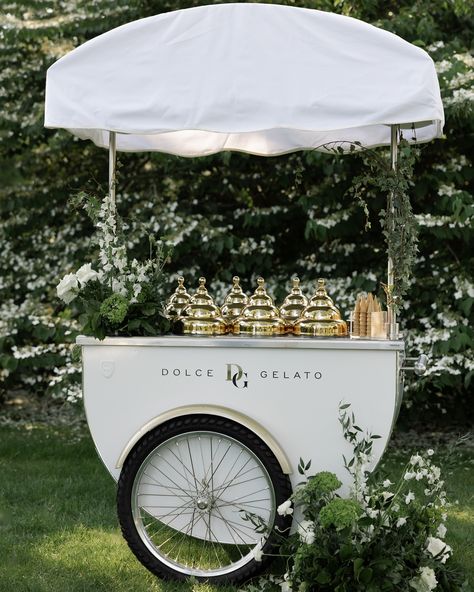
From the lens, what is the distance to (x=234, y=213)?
6641 mm

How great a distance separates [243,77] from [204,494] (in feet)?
5.32

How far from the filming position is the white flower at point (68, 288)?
140 inches

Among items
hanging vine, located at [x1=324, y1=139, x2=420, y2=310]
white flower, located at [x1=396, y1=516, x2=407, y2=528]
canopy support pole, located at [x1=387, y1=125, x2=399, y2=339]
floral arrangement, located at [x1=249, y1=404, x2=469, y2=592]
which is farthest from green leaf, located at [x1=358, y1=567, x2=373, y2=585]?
hanging vine, located at [x1=324, y1=139, x2=420, y2=310]

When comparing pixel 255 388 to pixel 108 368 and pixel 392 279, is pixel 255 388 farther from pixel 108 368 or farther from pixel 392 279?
pixel 392 279

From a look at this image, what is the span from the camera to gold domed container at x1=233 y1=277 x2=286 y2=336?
3621 millimetres

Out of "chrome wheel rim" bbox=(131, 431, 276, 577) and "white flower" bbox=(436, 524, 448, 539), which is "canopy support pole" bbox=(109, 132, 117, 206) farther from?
"white flower" bbox=(436, 524, 448, 539)

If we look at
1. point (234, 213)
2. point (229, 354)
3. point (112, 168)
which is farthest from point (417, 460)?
point (234, 213)

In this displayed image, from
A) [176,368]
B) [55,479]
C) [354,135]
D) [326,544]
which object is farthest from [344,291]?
[326,544]

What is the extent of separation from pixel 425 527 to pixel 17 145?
15.6 ft

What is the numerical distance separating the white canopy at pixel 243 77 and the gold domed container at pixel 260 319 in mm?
801

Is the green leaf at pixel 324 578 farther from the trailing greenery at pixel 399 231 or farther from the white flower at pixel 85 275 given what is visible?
the white flower at pixel 85 275

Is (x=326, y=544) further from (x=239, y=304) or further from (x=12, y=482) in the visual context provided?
(x=12, y=482)

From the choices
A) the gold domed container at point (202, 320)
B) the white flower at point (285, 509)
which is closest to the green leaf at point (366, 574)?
the white flower at point (285, 509)

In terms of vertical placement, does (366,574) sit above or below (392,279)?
below
